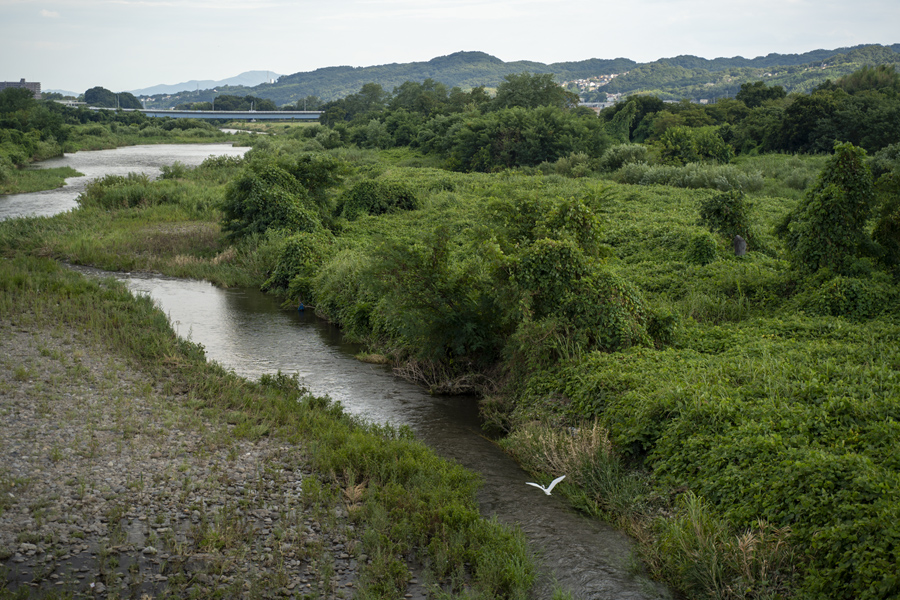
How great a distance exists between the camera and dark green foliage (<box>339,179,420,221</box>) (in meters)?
34.0

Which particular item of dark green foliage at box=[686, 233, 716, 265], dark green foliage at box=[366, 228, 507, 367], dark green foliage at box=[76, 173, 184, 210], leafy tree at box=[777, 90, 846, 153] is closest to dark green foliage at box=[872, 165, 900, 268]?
dark green foliage at box=[686, 233, 716, 265]

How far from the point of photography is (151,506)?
8.23 meters

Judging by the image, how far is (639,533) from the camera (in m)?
8.42

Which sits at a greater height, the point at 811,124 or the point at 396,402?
the point at 811,124

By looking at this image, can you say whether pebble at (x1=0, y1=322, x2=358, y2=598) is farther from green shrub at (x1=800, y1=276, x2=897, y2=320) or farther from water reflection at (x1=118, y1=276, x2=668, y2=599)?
green shrub at (x1=800, y1=276, x2=897, y2=320)

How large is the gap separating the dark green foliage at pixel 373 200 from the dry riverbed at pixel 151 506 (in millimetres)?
22959

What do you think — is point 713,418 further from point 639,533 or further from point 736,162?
point 736,162

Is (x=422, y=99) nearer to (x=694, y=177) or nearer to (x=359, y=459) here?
(x=694, y=177)

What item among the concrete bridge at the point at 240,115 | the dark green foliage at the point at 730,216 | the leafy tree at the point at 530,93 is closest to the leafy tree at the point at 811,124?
the dark green foliage at the point at 730,216

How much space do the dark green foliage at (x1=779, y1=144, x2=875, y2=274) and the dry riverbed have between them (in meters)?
12.6

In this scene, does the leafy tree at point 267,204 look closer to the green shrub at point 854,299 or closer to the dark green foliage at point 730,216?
the dark green foliage at point 730,216

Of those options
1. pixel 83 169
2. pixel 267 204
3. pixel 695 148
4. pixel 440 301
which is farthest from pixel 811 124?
pixel 83 169

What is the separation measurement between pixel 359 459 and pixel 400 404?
4.11 m

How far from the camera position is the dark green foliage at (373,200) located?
111 ft
